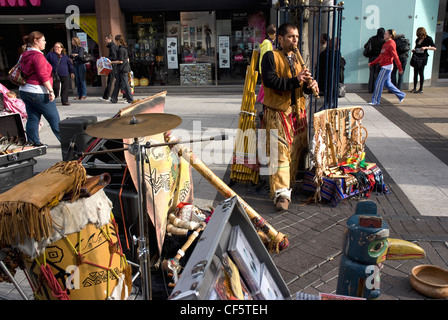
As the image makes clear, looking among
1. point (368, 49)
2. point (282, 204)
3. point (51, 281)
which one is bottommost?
point (282, 204)

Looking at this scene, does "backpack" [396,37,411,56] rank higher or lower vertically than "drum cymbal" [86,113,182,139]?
higher

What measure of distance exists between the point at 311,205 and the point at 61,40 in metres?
13.1

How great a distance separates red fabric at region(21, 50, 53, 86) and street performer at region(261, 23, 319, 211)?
3428 millimetres

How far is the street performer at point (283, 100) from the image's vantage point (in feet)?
14.7

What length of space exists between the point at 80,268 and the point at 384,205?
348 cm

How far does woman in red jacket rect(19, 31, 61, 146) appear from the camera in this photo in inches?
237

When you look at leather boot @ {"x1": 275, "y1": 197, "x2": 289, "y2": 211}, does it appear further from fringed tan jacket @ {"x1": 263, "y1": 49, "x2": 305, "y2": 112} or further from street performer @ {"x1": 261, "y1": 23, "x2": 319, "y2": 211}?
fringed tan jacket @ {"x1": 263, "y1": 49, "x2": 305, "y2": 112}

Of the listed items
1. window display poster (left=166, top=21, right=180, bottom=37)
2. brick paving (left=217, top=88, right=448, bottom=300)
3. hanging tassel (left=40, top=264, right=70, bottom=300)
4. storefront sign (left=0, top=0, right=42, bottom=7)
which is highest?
storefront sign (left=0, top=0, right=42, bottom=7)

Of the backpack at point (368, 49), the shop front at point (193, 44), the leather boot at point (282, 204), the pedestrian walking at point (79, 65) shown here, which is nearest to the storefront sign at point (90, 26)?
the shop front at point (193, 44)

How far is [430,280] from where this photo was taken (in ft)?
10.3

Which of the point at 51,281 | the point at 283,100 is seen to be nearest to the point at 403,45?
the point at 283,100

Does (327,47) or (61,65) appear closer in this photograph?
(327,47)

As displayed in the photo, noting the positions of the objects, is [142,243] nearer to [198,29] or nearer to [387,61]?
[387,61]

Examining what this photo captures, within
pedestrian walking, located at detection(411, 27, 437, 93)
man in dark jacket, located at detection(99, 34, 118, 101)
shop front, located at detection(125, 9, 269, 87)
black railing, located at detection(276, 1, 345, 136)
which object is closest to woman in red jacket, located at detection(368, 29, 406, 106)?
pedestrian walking, located at detection(411, 27, 437, 93)
